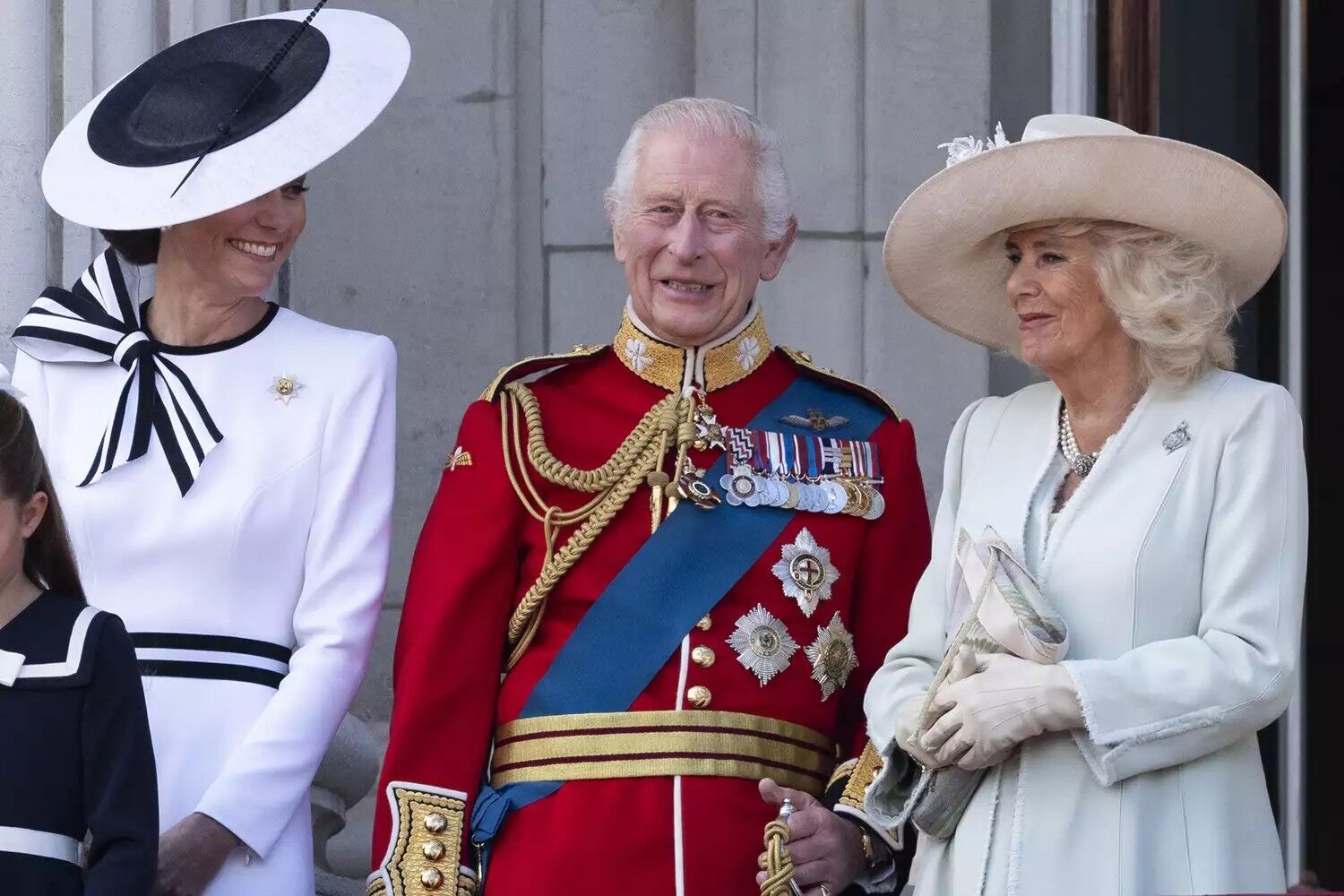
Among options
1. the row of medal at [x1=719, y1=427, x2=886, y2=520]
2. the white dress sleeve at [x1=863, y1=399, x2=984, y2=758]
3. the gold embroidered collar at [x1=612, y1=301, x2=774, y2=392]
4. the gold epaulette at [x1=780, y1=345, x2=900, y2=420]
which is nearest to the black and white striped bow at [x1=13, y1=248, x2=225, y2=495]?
the gold embroidered collar at [x1=612, y1=301, x2=774, y2=392]

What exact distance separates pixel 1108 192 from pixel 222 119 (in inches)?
51.2

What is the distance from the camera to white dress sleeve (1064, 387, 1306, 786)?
337cm

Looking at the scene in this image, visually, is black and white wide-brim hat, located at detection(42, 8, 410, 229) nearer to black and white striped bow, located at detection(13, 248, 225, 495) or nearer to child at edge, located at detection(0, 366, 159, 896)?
black and white striped bow, located at detection(13, 248, 225, 495)

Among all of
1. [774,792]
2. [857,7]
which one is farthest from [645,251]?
[857,7]

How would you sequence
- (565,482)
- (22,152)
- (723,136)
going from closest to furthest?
(565,482)
(723,136)
(22,152)

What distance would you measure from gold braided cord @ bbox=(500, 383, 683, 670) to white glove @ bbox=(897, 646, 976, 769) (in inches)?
22.7

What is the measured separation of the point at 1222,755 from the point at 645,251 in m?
1.20

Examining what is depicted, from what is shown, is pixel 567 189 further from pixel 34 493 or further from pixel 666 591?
pixel 34 493

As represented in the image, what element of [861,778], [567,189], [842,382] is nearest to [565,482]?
[842,382]

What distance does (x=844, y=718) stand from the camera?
4.04 metres

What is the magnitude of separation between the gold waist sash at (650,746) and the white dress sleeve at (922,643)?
18 centimetres

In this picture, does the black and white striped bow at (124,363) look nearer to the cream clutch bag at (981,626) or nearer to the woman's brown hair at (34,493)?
the woman's brown hair at (34,493)

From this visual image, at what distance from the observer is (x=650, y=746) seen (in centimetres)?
384

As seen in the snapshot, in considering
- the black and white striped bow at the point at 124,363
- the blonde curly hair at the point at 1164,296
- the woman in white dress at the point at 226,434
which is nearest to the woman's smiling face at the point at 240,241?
the woman in white dress at the point at 226,434
